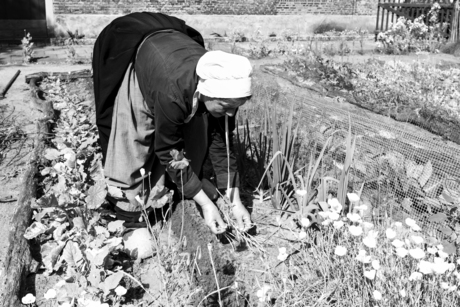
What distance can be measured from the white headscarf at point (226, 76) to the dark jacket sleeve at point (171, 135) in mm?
223

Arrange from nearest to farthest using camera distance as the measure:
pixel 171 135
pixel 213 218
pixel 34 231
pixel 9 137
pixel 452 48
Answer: pixel 171 135
pixel 213 218
pixel 34 231
pixel 9 137
pixel 452 48

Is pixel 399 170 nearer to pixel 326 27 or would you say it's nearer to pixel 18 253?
pixel 18 253

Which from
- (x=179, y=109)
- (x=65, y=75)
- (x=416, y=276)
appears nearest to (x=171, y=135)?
(x=179, y=109)

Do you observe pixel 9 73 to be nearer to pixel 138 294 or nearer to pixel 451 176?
pixel 138 294

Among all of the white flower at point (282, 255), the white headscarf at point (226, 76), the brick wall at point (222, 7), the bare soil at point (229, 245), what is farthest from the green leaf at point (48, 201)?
the brick wall at point (222, 7)

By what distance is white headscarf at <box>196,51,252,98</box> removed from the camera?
183 cm

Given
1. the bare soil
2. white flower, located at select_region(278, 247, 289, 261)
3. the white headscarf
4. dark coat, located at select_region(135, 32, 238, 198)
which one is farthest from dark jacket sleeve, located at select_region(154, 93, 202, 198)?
white flower, located at select_region(278, 247, 289, 261)

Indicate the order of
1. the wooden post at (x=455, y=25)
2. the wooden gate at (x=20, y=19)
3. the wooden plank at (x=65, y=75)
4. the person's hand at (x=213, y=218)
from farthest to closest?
the wooden gate at (x=20, y=19) → the wooden post at (x=455, y=25) → the wooden plank at (x=65, y=75) → the person's hand at (x=213, y=218)

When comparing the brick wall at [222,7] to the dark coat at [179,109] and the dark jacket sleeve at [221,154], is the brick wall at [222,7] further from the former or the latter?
the dark jacket sleeve at [221,154]

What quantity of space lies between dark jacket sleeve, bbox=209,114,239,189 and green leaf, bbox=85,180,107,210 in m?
0.54

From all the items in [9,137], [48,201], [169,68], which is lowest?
[9,137]

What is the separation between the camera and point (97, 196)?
2.37m

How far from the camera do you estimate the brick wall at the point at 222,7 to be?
1130 cm

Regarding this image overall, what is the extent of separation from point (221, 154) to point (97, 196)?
62 centimetres
